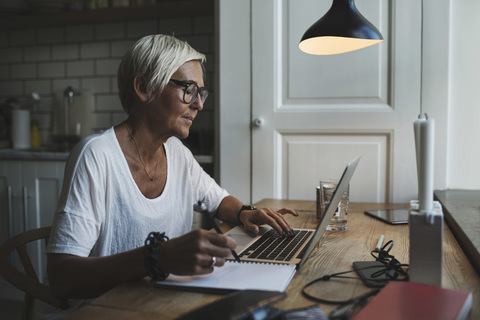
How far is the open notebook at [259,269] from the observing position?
98cm

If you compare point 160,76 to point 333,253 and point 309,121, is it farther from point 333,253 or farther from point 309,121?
point 309,121

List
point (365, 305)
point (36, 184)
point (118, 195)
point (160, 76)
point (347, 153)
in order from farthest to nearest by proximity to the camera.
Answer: point (36, 184)
point (347, 153)
point (160, 76)
point (118, 195)
point (365, 305)

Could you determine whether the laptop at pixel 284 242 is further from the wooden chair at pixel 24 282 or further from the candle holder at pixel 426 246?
the wooden chair at pixel 24 282

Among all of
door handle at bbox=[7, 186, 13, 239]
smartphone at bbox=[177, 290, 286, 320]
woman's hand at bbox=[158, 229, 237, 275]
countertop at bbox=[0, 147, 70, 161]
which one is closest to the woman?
woman's hand at bbox=[158, 229, 237, 275]

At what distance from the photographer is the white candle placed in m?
0.91

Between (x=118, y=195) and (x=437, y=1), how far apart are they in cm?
171

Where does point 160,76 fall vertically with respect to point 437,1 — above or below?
below

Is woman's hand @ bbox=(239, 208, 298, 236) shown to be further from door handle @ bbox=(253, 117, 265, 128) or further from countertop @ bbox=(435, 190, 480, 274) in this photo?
door handle @ bbox=(253, 117, 265, 128)

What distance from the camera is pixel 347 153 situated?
2.39 m

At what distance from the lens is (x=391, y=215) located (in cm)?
181

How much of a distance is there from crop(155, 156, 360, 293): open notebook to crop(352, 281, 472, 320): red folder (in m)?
0.20

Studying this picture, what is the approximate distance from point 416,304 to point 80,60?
318 centimetres

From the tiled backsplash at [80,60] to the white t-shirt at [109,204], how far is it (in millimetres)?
1531

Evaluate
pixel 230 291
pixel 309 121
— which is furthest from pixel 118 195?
pixel 309 121
